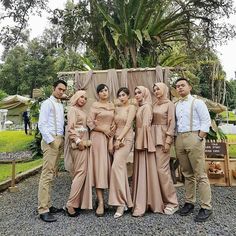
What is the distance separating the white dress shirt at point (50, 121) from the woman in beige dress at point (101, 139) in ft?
1.25

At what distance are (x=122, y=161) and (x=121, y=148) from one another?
0.53ft

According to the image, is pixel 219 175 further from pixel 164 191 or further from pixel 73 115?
pixel 73 115

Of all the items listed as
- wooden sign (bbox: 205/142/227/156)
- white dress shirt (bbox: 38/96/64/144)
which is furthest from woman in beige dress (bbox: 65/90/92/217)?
wooden sign (bbox: 205/142/227/156)

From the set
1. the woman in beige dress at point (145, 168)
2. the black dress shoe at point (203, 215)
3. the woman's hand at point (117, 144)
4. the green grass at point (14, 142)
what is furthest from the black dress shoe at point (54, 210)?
the green grass at point (14, 142)

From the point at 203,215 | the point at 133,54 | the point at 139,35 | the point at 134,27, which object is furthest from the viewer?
the point at 134,27

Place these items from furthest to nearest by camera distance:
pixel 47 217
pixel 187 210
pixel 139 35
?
pixel 139 35 → pixel 187 210 → pixel 47 217

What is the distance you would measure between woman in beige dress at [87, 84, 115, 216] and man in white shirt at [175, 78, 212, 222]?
0.87 meters

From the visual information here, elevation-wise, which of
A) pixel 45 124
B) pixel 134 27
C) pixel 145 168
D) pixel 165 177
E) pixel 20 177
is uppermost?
pixel 134 27

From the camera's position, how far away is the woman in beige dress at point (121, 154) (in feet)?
12.6

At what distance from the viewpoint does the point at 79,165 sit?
3.94m

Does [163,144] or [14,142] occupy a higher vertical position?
[163,144]

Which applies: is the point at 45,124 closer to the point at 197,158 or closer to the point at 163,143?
the point at 163,143

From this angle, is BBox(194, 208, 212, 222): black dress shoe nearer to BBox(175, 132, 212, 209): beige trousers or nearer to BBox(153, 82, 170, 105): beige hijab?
BBox(175, 132, 212, 209): beige trousers

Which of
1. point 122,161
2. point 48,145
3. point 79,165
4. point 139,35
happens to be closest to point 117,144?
point 122,161
